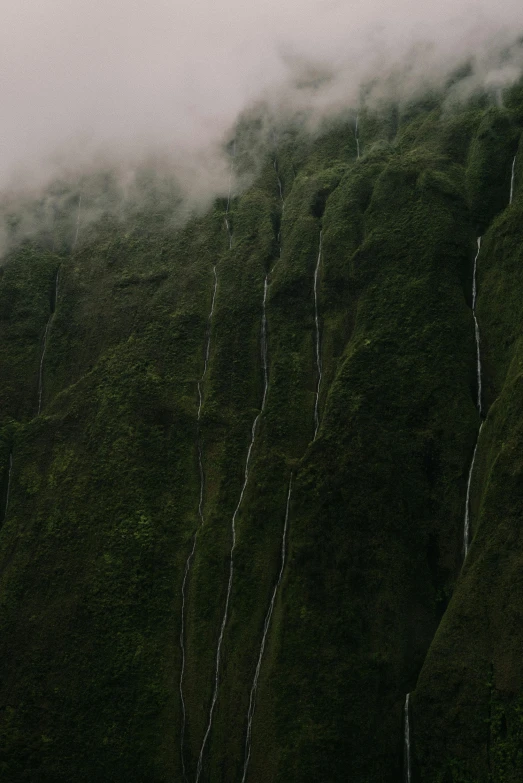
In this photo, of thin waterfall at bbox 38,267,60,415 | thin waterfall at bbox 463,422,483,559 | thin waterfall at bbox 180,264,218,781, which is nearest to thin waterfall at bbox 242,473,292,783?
thin waterfall at bbox 180,264,218,781

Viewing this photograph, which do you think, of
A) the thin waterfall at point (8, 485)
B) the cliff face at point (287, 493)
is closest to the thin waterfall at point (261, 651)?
the cliff face at point (287, 493)

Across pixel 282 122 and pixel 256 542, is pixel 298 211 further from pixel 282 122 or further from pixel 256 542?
pixel 256 542

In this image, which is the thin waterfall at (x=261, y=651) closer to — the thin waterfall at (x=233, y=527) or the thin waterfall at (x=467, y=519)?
the thin waterfall at (x=233, y=527)

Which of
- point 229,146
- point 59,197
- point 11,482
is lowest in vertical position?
point 11,482

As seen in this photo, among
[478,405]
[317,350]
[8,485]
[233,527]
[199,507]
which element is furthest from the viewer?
[8,485]

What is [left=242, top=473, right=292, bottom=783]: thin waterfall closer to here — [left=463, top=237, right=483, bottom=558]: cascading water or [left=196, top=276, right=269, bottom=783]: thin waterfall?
[left=196, top=276, right=269, bottom=783]: thin waterfall

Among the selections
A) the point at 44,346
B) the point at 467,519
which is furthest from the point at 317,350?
the point at 44,346

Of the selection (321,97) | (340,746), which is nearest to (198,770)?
(340,746)

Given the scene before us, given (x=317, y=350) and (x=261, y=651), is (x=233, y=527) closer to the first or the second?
(x=261, y=651)
